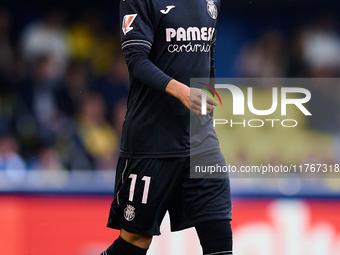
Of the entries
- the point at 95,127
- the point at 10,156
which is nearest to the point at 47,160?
the point at 10,156

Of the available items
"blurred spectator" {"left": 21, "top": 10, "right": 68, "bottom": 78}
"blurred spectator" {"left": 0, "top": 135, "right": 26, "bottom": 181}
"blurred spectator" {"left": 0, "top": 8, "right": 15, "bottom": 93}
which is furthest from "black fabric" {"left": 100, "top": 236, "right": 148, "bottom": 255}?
"blurred spectator" {"left": 0, "top": 8, "right": 15, "bottom": 93}

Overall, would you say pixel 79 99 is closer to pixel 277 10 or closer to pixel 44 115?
pixel 44 115

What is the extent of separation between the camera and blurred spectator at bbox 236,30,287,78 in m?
4.69

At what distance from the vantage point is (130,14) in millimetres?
2260

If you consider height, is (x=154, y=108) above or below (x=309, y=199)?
above

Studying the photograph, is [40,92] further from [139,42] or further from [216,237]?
[216,237]

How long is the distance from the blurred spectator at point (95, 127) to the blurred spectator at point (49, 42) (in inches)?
15.3

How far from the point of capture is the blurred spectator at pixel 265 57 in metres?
4.69

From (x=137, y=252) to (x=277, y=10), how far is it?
291 cm

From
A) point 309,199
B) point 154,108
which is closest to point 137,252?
point 154,108

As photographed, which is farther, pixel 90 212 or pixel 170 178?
pixel 90 212

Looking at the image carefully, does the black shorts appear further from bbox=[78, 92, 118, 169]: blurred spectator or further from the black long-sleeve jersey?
bbox=[78, 92, 118, 169]: blurred spectator

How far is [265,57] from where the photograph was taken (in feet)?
15.4

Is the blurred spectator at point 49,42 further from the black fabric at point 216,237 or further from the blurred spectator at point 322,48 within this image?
the black fabric at point 216,237
